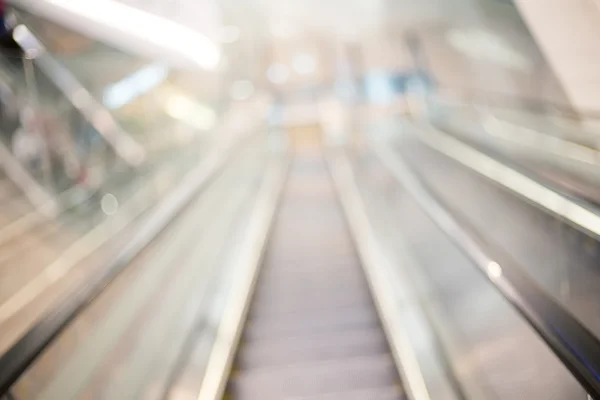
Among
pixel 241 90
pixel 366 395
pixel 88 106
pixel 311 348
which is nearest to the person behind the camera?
pixel 366 395

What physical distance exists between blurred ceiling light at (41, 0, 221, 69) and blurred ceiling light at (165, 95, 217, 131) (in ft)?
2.39

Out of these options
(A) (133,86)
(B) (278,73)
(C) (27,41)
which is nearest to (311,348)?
(C) (27,41)

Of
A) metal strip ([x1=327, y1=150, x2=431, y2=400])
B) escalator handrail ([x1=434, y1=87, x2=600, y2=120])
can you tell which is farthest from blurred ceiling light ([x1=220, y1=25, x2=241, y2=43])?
metal strip ([x1=327, y1=150, x2=431, y2=400])

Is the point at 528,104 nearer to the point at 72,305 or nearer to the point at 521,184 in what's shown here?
the point at 521,184

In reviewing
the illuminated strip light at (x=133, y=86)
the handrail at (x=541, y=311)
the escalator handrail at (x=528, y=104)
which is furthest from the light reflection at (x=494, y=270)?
the illuminated strip light at (x=133, y=86)

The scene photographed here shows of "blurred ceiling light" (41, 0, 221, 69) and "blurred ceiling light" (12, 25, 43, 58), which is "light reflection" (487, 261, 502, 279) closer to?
"blurred ceiling light" (41, 0, 221, 69)

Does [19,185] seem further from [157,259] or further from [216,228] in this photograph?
[157,259]

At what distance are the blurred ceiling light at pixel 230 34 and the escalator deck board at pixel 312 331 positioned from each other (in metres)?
8.90

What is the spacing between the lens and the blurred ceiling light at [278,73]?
15.9 metres

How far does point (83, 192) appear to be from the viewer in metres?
5.57

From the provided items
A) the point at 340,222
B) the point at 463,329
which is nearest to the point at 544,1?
the point at 463,329

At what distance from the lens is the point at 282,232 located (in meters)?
5.60

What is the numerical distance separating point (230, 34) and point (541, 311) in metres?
13.1

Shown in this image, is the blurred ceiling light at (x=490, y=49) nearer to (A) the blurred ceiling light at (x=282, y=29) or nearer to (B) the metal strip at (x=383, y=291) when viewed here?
(B) the metal strip at (x=383, y=291)
